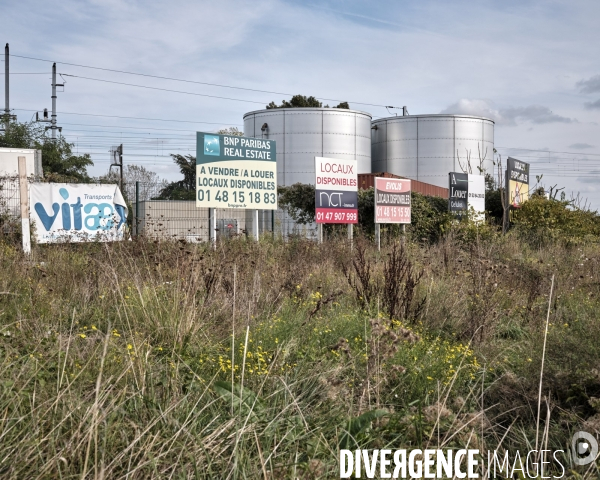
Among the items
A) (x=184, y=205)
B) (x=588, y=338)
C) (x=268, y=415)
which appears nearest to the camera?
(x=268, y=415)

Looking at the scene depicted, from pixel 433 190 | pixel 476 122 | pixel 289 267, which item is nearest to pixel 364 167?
pixel 433 190

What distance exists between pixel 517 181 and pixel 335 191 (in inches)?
404

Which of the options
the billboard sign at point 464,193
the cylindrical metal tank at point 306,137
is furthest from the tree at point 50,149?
the billboard sign at point 464,193

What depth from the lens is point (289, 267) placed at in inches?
357

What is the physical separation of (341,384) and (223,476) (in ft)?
4.31

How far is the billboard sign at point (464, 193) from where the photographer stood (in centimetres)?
2142

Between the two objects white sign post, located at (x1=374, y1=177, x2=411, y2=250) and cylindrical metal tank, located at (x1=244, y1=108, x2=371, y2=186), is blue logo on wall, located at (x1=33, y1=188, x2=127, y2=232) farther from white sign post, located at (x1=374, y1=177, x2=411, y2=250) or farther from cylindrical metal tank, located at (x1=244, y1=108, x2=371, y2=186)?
cylindrical metal tank, located at (x1=244, y1=108, x2=371, y2=186)

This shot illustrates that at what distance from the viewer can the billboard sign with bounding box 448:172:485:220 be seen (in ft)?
70.3

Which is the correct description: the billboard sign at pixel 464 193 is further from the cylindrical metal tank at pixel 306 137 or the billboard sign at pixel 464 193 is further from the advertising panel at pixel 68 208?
the cylindrical metal tank at pixel 306 137

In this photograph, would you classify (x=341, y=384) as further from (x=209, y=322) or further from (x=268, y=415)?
(x=209, y=322)

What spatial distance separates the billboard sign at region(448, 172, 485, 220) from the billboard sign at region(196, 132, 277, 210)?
745cm

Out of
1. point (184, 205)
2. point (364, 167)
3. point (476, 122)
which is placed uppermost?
point (476, 122)

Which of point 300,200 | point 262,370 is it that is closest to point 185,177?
point 300,200

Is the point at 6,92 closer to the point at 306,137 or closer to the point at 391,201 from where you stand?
the point at 306,137
